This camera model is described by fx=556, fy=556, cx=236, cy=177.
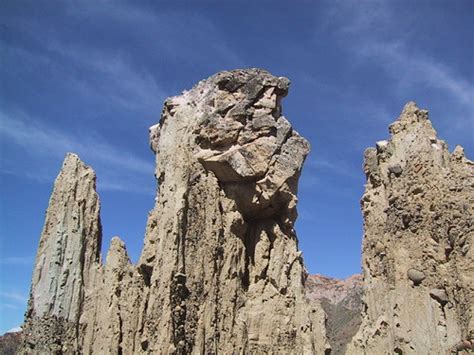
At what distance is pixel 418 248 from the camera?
1794cm

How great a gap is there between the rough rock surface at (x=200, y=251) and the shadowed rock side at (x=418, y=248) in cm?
290

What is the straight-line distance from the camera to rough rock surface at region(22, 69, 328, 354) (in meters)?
18.5

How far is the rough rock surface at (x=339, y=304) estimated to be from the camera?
229 ft

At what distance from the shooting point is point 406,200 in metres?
18.6

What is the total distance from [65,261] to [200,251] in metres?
5.95

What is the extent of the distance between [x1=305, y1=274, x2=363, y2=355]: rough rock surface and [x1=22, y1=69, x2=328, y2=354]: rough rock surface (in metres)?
19.5

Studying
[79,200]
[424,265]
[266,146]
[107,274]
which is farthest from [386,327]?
[79,200]

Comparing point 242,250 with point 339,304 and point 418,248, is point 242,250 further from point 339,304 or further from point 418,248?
point 339,304

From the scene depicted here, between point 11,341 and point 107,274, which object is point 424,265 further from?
point 11,341

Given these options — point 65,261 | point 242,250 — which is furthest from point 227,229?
point 65,261

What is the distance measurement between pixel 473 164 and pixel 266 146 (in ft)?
23.9

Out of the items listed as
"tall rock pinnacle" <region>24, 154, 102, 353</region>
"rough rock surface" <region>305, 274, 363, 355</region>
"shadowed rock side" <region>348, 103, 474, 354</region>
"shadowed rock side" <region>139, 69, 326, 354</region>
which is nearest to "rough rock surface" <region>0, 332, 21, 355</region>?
"rough rock surface" <region>305, 274, 363, 355</region>

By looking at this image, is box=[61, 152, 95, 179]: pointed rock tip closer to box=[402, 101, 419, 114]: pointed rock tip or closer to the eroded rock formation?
the eroded rock formation

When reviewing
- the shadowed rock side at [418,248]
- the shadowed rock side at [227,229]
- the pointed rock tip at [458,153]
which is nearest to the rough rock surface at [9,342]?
the shadowed rock side at [227,229]
